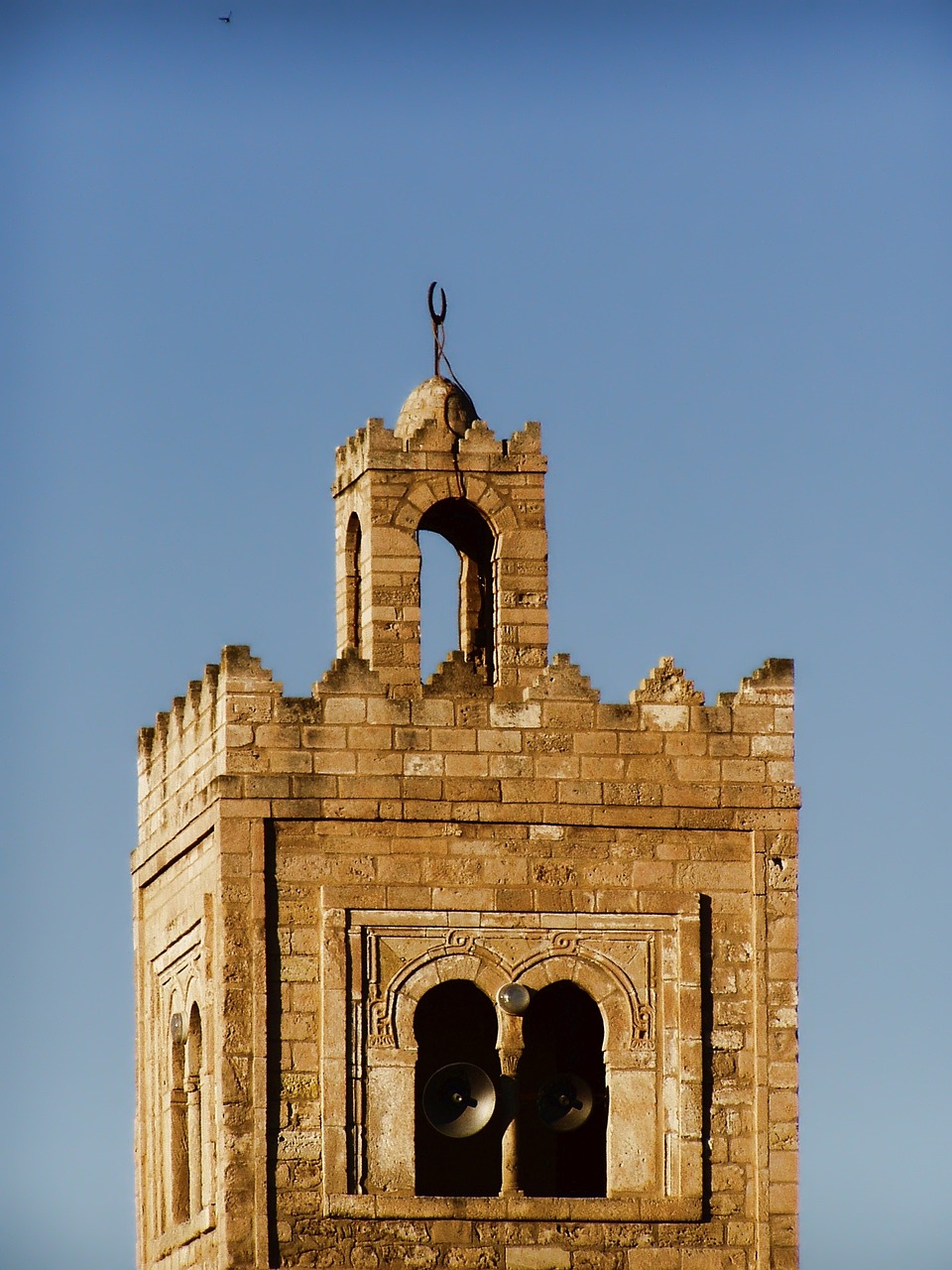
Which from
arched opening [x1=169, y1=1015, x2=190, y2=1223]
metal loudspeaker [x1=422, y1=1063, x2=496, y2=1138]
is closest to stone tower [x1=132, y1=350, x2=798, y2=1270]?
metal loudspeaker [x1=422, y1=1063, x2=496, y2=1138]

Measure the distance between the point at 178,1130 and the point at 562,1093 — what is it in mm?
3660

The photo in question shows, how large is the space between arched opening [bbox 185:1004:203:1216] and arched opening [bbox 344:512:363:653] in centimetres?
359

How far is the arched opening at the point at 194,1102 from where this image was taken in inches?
1944

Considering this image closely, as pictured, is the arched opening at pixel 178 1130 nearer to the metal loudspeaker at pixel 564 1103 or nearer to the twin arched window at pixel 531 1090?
the twin arched window at pixel 531 1090

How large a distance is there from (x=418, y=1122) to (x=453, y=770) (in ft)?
10.5

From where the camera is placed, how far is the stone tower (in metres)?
48.2

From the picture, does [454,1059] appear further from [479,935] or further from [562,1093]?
[479,935]

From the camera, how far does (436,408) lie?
50188mm

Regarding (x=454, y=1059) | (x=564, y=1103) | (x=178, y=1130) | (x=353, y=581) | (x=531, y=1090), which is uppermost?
(x=353, y=581)

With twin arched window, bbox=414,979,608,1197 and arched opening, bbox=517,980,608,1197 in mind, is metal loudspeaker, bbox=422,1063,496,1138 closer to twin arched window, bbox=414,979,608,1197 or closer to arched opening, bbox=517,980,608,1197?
twin arched window, bbox=414,979,608,1197

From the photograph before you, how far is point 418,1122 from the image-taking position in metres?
49.8

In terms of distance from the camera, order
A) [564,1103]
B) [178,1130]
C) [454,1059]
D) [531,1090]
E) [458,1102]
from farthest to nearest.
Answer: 1. [178,1130]
2. [454,1059]
3. [531,1090]
4. [564,1103]
5. [458,1102]

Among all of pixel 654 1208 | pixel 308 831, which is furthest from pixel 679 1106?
pixel 308 831

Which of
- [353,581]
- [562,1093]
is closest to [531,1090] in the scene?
[562,1093]
